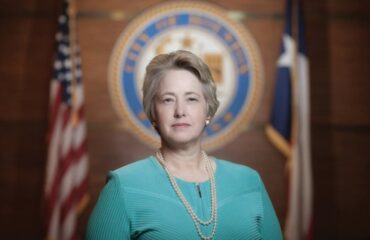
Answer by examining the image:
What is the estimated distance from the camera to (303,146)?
115 inches

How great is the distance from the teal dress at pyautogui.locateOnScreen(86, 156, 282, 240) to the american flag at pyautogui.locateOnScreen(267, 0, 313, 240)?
5.31 ft

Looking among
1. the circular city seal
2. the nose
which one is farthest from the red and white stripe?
the nose

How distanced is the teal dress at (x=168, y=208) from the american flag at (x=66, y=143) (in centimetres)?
178

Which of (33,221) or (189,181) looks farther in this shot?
(33,221)

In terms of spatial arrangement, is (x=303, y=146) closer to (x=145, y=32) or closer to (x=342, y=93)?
(x=342, y=93)

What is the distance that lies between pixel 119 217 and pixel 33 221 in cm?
237

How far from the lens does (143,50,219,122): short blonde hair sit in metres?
1.27

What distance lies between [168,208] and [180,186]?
0.10 meters

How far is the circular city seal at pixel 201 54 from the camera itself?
3.15 meters

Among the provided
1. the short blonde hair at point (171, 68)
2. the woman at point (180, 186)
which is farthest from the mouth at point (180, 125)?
the short blonde hair at point (171, 68)

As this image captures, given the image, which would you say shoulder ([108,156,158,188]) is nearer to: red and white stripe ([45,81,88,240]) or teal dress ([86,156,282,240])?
teal dress ([86,156,282,240])

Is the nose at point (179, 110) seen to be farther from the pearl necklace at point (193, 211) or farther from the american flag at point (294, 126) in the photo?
Answer: the american flag at point (294, 126)

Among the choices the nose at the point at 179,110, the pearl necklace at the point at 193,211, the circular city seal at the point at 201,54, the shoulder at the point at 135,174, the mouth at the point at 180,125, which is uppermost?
the circular city seal at the point at 201,54

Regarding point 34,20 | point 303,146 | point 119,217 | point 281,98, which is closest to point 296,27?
point 281,98
